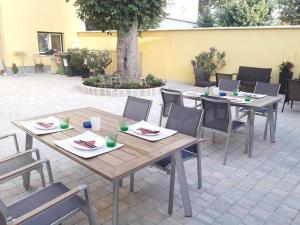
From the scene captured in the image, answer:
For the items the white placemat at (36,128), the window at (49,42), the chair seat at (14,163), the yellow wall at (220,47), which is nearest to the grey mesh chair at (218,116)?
the white placemat at (36,128)

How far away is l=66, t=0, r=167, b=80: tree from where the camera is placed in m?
6.56

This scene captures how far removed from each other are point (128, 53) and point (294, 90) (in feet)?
13.8

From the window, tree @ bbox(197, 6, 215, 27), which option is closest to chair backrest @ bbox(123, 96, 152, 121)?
the window

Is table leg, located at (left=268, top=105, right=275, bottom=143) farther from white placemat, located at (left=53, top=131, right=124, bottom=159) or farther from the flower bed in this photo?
the flower bed

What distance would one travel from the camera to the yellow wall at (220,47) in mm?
7285

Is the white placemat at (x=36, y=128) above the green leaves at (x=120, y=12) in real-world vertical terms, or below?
below

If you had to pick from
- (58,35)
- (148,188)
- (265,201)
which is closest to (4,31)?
(58,35)

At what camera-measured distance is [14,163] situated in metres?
2.33

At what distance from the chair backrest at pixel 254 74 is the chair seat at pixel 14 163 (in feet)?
21.0

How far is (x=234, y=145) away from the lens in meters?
3.88

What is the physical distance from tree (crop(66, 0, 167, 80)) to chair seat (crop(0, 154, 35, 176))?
5.00 meters

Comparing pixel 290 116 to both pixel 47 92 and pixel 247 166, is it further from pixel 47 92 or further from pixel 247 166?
pixel 47 92

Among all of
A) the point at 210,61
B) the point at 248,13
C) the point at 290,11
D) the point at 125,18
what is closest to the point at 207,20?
the point at 248,13

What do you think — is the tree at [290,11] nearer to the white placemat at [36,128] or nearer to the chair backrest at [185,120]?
the chair backrest at [185,120]
